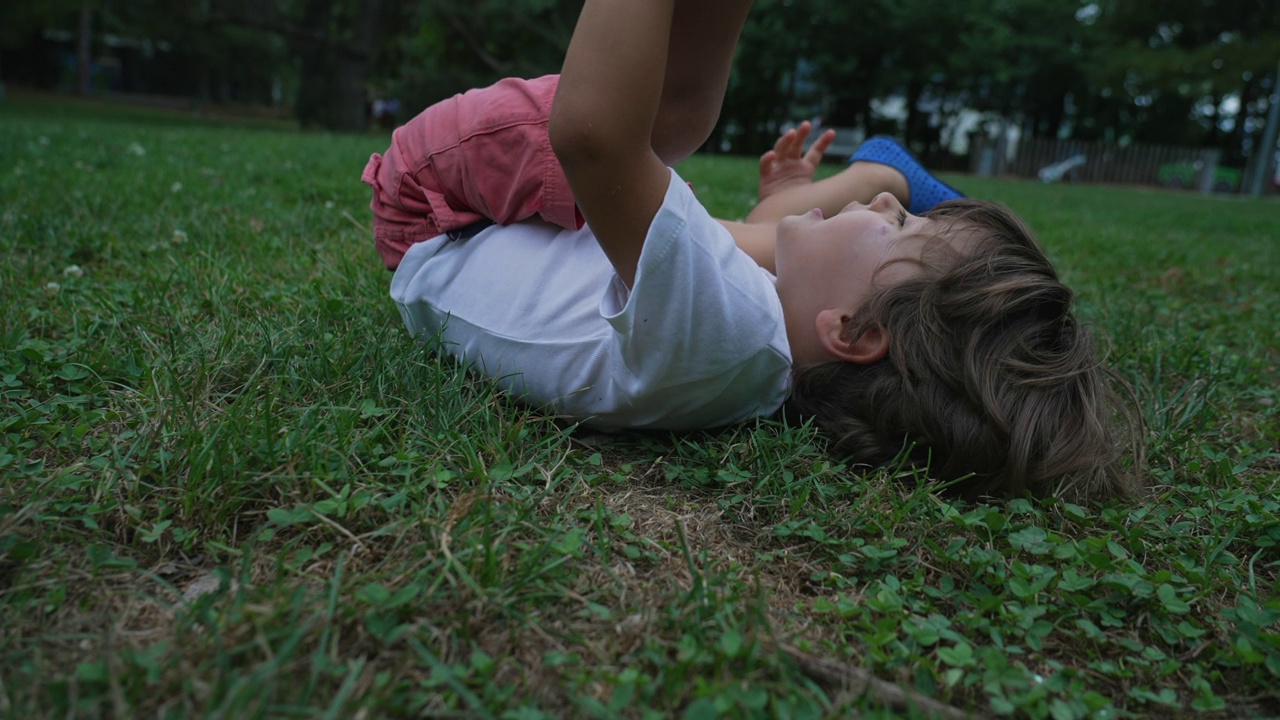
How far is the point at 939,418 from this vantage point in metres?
1.83

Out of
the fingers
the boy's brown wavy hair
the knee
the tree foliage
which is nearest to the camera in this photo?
the boy's brown wavy hair

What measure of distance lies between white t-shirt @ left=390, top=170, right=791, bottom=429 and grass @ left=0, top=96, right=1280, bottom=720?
88 mm

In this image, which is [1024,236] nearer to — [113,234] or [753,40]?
[113,234]

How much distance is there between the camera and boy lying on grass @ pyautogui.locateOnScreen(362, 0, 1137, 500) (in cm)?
158

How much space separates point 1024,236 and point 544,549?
1353mm

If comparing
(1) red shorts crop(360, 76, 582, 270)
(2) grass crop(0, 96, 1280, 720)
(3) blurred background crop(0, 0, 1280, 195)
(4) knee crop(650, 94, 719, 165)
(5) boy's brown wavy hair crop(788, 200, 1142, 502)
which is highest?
(3) blurred background crop(0, 0, 1280, 195)

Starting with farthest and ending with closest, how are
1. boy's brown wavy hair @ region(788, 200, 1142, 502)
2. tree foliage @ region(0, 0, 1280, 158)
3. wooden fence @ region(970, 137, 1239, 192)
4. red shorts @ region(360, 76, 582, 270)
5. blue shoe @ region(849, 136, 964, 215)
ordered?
wooden fence @ region(970, 137, 1239, 192), tree foliage @ region(0, 0, 1280, 158), blue shoe @ region(849, 136, 964, 215), red shorts @ region(360, 76, 582, 270), boy's brown wavy hair @ region(788, 200, 1142, 502)

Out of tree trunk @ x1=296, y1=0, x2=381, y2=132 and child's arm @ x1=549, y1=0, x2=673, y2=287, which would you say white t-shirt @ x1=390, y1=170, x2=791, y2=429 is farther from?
tree trunk @ x1=296, y1=0, x2=381, y2=132

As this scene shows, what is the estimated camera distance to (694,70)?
1.88 metres

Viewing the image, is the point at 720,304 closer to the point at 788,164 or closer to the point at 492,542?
the point at 492,542

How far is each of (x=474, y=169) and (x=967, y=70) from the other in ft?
107

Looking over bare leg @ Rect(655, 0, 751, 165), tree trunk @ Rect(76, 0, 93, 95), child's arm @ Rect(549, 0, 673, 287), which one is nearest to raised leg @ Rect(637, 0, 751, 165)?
bare leg @ Rect(655, 0, 751, 165)

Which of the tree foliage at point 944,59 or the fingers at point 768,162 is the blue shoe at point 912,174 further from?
the tree foliage at point 944,59

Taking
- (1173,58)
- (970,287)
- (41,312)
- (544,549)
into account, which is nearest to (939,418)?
(970,287)
